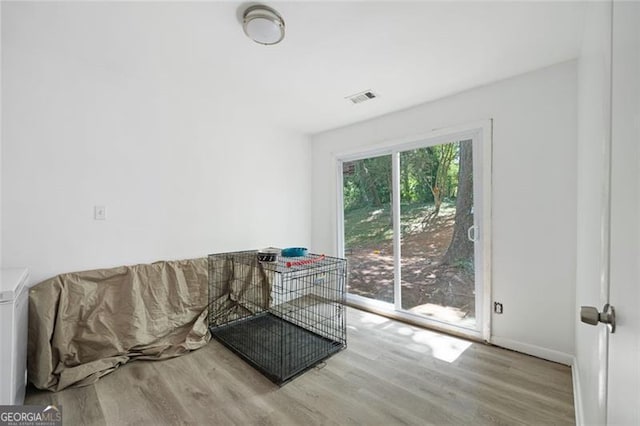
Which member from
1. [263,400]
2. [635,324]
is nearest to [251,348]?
[263,400]

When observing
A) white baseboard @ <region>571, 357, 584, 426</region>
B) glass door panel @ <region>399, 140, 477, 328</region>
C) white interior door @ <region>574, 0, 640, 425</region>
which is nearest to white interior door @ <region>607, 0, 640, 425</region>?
white interior door @ <region>574, 0, 640, 425</region>

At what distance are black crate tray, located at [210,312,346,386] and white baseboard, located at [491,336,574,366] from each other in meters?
1.38

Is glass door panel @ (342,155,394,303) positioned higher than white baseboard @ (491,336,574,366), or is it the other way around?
glass door panel @ (342,155,394,303)

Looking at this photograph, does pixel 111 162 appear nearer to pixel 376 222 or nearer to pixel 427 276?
pixel 376 222

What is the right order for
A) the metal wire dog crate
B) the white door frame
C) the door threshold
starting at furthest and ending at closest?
the door threshold
the white door frame
the metal wire dog crate

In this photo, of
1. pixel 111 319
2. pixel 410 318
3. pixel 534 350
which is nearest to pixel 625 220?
pixel 534 350

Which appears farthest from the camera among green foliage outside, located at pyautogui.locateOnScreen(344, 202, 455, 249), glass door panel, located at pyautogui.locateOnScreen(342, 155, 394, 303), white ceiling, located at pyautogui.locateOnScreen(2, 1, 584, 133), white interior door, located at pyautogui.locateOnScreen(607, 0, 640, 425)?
glass door panel, located at pyautogui.locateOnScreen(342, 155, 394, 303)

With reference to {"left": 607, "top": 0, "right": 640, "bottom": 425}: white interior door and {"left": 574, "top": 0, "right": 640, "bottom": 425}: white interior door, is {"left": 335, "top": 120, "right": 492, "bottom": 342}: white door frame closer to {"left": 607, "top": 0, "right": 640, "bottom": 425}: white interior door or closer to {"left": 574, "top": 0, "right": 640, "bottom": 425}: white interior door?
{"left": 574, "top": 0, "right": 640, "bottom": 425}: white interior door

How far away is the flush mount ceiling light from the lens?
1490 mm

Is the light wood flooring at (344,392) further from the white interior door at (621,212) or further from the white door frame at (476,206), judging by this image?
the white interior door at (621,212)

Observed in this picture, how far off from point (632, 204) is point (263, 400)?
6.42 feet

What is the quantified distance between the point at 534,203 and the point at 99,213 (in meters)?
3.54

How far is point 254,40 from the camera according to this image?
1.70 metres

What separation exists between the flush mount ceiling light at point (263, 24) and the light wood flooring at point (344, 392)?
91.8 inches
